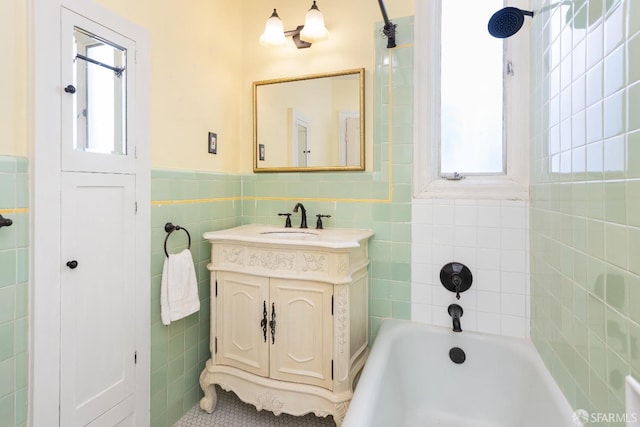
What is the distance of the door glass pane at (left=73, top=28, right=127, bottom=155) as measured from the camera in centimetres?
134

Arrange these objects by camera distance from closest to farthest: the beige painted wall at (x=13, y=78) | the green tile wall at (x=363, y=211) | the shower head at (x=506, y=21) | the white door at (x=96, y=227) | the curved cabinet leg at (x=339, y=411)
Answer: the beige painted wall at (x=13, y=78) < the white door at (x=96, y=227) < the shower head at (x=506, y=21) < the curved cabinet leg at (x=339, y=411) < the green tile wall at (x=363, y=211)

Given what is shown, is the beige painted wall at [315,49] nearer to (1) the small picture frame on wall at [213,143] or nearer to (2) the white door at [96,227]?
(1) the small picture frame on wall at [213,143]

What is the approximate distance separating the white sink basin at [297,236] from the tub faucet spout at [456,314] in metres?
0.58

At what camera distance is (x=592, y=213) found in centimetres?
98

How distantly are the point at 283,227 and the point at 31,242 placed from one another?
4.21 feet

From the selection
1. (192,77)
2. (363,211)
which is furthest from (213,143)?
(363,211)

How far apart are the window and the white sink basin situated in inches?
18.7

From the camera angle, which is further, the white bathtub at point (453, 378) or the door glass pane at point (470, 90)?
the door glass pane at point (470, 90)

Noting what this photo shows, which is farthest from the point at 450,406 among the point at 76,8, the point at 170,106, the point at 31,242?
the point at 76,8

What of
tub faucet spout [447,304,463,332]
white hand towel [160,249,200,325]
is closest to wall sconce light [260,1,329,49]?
white hand towel [160,249,200,325]

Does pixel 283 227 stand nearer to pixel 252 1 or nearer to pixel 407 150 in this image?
pixel 407 150

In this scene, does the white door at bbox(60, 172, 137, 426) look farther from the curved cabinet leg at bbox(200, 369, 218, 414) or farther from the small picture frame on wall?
the small picture frame on wall

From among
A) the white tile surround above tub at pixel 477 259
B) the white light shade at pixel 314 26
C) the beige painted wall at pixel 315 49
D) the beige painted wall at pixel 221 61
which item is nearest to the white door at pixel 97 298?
the beige painted wall at pixel 221 61

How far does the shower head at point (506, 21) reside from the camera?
144 cm
